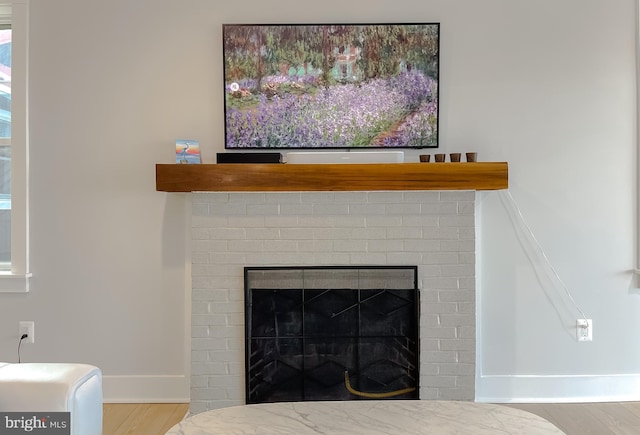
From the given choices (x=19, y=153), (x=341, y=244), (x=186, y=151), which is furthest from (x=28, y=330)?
(x=341, y=244)

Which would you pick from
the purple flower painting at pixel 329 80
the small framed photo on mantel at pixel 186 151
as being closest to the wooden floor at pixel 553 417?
the small framed photo on mantel at pixel 186 151

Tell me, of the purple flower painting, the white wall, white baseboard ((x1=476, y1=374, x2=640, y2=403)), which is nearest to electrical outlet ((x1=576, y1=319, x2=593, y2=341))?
the white wall

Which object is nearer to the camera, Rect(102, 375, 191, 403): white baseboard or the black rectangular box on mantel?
the black rectangular box on mantel

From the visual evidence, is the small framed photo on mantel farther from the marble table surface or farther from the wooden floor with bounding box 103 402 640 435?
the marble table surface

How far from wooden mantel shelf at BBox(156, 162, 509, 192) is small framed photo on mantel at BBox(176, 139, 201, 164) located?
0.53 feet

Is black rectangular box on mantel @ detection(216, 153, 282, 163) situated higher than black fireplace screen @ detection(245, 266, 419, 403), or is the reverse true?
black rectangular box on mantel @ detection(216, 153, 282, 163)

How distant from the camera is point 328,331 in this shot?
9.30 feet

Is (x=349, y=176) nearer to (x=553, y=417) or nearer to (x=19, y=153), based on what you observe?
(x=553, y=417)

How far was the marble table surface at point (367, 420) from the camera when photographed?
163 cm

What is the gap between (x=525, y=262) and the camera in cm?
301

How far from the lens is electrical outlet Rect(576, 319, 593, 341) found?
2996 mm

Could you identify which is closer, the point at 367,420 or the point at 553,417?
the point at 367,420

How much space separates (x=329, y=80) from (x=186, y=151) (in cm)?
81

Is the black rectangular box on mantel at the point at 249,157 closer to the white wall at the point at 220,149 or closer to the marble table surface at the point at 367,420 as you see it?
the white wall at the point at 220,149
